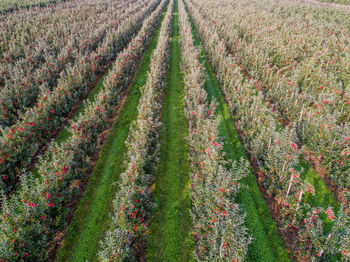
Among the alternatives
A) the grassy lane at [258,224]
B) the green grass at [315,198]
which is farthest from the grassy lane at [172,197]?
the green grass at [315,198]

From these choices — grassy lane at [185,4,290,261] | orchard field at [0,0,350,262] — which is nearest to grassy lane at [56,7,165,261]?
Answer: orchard field at [0,0,350,262]

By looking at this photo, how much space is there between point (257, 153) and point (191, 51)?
15254 mm

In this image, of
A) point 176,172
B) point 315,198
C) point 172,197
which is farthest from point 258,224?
point 176,172

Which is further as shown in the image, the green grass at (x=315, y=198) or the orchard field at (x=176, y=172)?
the green grass at (x=315, y=198)

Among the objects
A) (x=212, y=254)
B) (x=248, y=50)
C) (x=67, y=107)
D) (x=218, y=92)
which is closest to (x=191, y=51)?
(x=218, y=92)

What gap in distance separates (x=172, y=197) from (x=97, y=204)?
13.9 feet

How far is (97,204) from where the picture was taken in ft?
36.6

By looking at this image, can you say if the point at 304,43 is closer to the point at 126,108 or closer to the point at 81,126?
the point at 126,108

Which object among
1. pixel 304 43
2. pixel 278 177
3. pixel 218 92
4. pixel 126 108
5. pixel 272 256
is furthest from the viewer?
Answer: pixel 304 43

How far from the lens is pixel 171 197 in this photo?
11617mm

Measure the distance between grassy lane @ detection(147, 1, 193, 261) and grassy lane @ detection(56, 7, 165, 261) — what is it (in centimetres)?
263

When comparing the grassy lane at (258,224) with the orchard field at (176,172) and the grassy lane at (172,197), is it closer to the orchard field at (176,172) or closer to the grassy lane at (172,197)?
the orchard field at (176,172)

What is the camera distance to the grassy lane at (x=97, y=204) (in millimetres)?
9234

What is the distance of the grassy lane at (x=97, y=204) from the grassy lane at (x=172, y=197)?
2.63 meters
